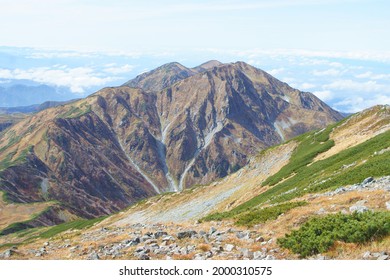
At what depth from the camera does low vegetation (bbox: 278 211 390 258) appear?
14.2 metres

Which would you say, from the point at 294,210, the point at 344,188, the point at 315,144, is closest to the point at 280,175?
the point at 315,144

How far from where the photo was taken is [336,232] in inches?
579

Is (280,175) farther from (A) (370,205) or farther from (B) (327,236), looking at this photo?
(B) (327,236)

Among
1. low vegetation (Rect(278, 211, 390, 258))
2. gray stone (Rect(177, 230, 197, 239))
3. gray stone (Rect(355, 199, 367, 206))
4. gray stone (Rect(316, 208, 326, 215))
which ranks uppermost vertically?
low vegetation (Rect(278, 211, 390, 258))

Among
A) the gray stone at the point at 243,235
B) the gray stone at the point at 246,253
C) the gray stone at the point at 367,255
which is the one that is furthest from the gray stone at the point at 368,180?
the gray stone at the point at 367,255

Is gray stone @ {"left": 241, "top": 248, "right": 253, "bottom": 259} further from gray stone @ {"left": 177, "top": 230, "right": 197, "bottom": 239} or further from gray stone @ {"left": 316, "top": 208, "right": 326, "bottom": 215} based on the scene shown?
gray stone @ {"left": 316, "top": 208, "right": 326, "bottom": 215}

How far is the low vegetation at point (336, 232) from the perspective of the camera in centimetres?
1416

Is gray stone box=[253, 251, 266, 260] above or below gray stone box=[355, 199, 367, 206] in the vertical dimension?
above

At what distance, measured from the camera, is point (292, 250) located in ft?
50.5

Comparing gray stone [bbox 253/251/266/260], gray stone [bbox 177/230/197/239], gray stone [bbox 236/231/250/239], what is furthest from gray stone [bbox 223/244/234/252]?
gray stone [bbox 177/230/197/239]

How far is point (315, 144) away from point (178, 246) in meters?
64.0

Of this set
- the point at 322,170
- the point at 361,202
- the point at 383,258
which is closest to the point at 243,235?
the point at 361,202

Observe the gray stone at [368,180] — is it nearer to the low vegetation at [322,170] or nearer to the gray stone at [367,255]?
the low vegetation at [322,170]

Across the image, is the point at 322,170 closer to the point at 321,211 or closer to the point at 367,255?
the point at 321,211
